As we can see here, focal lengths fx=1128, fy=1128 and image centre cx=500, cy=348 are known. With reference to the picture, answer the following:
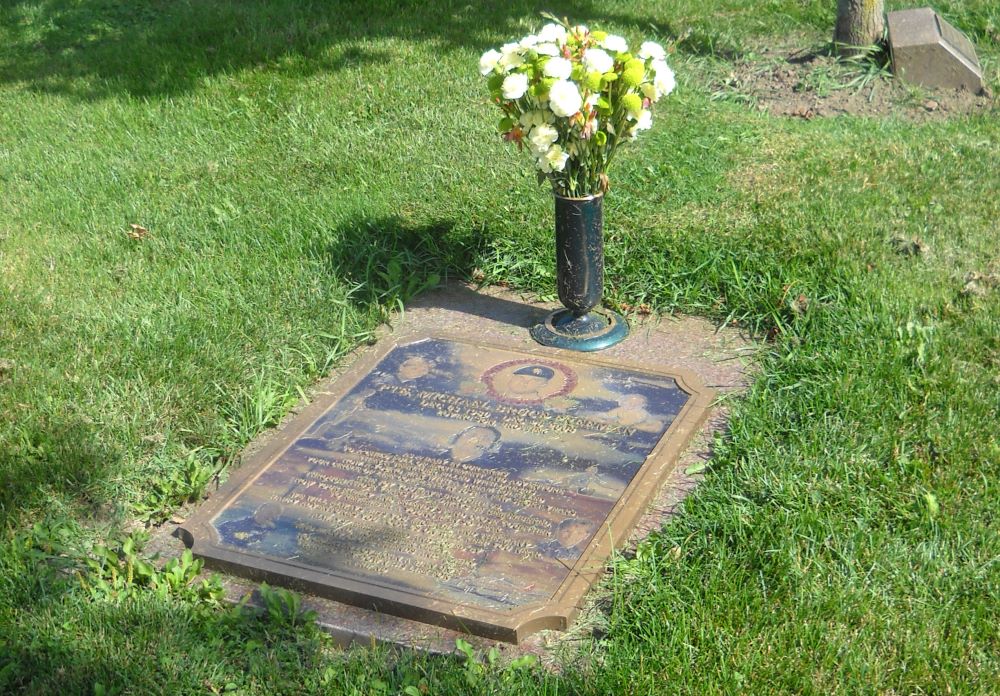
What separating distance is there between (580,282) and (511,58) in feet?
3.03

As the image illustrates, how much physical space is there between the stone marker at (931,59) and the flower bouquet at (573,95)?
2.99 meters

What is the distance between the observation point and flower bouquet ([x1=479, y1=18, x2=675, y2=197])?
4.10 metres

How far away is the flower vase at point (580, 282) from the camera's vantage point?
4.44 meters

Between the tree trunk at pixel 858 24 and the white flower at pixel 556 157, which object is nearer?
the white flower at pixel 556 157

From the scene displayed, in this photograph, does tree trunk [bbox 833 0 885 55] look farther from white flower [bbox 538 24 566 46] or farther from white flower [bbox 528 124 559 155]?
white flower [bbox 528 124 559 155]

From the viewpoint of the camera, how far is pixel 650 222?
5.25 metres

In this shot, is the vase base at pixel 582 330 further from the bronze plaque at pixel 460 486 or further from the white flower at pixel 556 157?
the white flower at pixel 556 157

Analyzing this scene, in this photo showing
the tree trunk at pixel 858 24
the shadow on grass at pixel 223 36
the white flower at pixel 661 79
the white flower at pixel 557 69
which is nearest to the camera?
the white flower at pixel 557 69

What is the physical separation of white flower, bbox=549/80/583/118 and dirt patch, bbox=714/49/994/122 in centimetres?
297

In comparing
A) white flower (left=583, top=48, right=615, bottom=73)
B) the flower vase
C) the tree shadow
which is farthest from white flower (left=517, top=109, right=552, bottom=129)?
the tree shadow

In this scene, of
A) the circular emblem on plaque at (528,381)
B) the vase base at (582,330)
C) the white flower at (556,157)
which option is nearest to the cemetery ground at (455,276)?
the vase base at (582,330)

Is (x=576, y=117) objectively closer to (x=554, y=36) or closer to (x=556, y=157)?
(x=556, y=157)

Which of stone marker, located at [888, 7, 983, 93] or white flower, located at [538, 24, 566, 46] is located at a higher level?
white flower, located at [538, 24, 566, 46]

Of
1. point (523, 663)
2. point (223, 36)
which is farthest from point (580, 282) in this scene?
point (223, 36)
